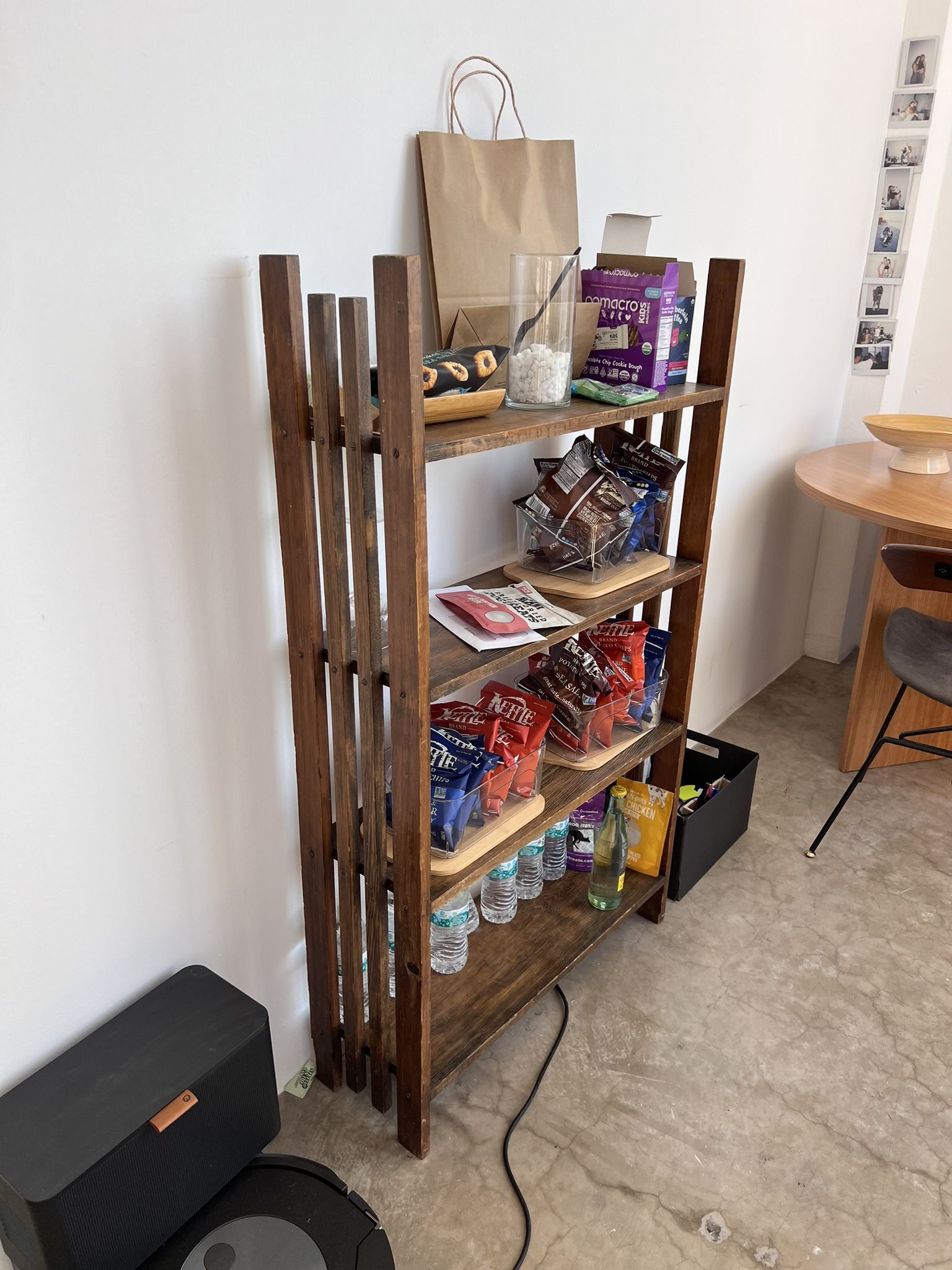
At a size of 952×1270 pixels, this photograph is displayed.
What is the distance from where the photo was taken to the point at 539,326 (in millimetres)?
1418

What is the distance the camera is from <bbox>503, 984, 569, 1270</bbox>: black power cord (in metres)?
1.43

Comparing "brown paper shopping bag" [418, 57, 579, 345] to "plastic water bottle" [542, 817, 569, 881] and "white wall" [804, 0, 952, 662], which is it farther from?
"white wall" [804, 0, 952, 662]

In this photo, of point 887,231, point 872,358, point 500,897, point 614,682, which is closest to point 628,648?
point 614,682

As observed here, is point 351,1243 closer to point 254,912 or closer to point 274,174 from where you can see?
point 254,912

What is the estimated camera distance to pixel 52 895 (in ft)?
3.98

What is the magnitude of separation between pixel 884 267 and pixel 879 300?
0.10 m

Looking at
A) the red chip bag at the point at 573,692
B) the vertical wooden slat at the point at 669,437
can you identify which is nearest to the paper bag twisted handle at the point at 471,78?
the vertical wooden slat at the point at 669,437

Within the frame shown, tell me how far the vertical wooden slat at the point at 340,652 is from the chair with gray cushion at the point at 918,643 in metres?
1.34

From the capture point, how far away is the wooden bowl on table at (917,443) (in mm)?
2510

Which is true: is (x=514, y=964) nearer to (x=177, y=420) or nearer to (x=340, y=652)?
(x=340, y=652)

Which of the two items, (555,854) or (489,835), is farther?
(555,854)

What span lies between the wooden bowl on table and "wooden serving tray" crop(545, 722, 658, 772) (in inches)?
51.6

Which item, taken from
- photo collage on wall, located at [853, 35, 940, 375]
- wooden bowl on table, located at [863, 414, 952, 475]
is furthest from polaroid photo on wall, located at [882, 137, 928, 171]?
wooden bowl on table, located at [863, 414, 952, 475]

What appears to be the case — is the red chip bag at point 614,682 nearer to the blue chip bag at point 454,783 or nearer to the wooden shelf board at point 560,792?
the wooden shelf board at point 560,792
